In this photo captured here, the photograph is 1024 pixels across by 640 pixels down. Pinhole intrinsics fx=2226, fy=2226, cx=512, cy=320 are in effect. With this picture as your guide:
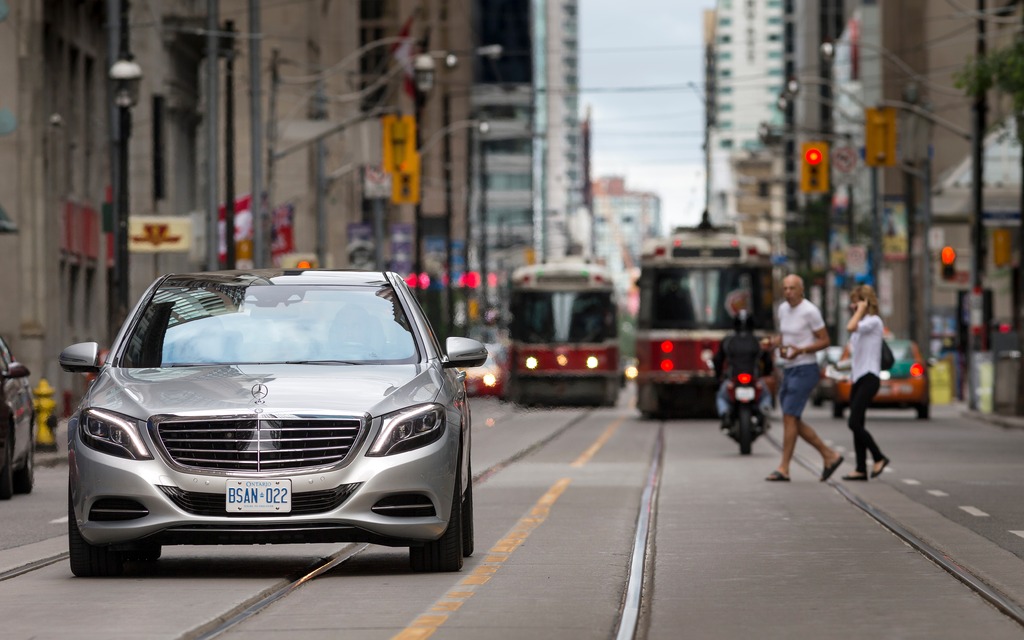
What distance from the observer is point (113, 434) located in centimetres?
1141

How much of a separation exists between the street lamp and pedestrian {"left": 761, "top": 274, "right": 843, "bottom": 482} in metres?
13.4

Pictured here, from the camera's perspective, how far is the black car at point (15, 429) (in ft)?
63.5

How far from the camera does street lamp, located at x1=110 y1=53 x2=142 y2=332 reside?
3166 centimetres

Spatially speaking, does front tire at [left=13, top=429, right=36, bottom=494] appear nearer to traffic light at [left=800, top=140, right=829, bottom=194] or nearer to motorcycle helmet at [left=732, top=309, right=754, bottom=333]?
motorcycle helmet at [left=732, top=309, right=754, bottom=333]

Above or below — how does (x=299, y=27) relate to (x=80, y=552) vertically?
above

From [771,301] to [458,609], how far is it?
104 feet

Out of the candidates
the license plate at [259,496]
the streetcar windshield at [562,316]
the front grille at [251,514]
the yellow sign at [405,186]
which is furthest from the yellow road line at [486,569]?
the yellow sign at [405,186]

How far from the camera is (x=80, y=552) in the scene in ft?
38.9

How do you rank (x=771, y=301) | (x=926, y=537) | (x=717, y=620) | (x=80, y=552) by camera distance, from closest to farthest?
1. (x=717, y=620)
2. (x=80, y=552)
3. (x=926, y=537)
4. (x=771, y=301)

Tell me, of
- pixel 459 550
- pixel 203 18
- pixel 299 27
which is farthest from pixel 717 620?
pixel 299 27

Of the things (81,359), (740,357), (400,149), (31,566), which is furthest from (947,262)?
(81,359)

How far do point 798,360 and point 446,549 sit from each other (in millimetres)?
9612

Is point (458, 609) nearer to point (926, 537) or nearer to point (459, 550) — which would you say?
point (459, 550)

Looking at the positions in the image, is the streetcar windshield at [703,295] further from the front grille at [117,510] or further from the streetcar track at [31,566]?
the front grille at [117,510]
